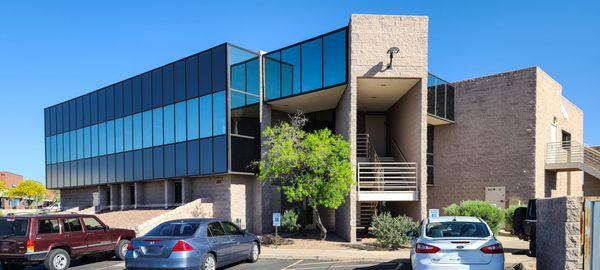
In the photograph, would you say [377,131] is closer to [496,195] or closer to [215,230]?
[496,195]

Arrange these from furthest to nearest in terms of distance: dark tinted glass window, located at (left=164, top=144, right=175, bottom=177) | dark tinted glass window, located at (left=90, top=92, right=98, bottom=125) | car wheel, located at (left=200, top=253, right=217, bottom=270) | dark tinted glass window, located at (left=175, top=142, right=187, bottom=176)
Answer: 1. dark tinted glass window, located at (left=90, top=92, right=98, bottom=125)
2. dark tinted glass window, located at (left=164, top=144, right=175, bottom=177)
3. dark tinted glass window, located at (left=175, top=142, right=187, bottom=176)
4. car wheel, located at (left=200, top=253, right=217, bottom=270)

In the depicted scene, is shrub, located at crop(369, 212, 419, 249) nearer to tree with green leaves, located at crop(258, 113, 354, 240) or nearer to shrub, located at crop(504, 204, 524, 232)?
tree with green leaves, located at crop(258, 113, 354, 240)

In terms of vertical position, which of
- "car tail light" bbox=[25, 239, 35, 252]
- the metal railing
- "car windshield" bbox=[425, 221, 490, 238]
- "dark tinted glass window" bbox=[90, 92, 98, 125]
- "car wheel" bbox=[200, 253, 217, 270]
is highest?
"dark tinted glass window" bbox=[90, 92, 98, 125]

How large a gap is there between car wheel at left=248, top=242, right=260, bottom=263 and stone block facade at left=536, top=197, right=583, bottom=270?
7.66 metres

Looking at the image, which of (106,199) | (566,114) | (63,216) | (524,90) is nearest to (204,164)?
(63,216)

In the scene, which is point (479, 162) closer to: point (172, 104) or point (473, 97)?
point (473, 97)

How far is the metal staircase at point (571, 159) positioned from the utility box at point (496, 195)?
2762mm

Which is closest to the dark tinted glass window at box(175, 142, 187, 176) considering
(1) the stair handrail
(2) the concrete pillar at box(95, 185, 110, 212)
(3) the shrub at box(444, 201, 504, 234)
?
(2) the concrete pillar at box(95, 185, 110, 212)

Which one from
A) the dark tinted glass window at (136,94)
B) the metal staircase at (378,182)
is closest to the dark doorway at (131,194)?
the dark tinted glass window at (136,94)

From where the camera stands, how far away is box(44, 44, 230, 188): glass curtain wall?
21.8m

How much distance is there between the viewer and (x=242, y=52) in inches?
869

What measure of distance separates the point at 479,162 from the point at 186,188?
16620mm

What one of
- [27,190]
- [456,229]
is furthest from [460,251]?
[27,190]

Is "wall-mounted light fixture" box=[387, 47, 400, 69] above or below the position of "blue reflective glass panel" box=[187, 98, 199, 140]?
above
